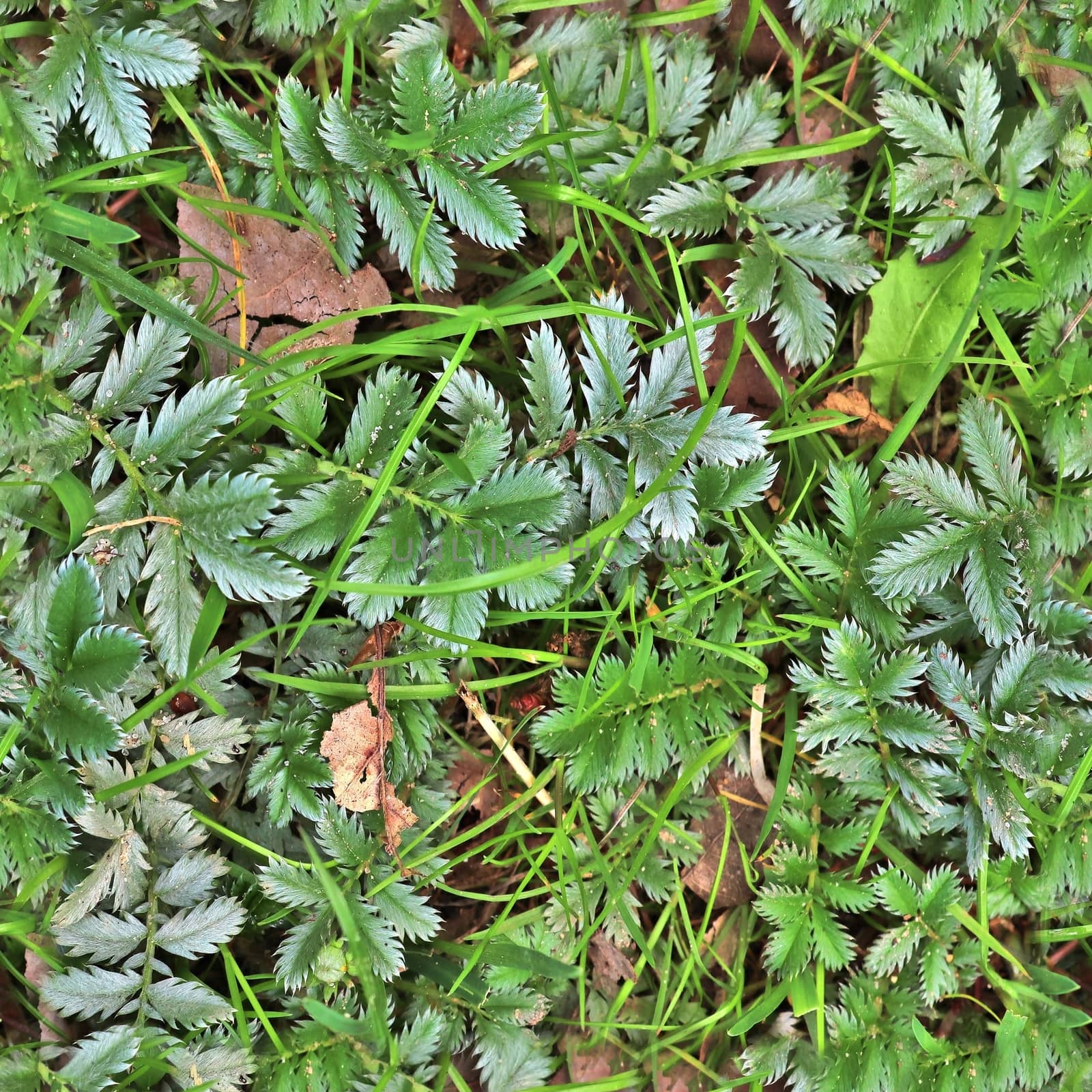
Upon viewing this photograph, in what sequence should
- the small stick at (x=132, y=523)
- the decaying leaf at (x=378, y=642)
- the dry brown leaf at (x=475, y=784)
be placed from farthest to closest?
the dry brown leaf at (x=475, y=784) → the decaying leaf at (x=378, y=642) → the small stick at (x=132, y=523)

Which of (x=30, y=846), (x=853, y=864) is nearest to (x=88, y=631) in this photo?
(x=30, y=846)

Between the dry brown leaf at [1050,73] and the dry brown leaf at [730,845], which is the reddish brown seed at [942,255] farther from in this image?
the dry brown leaf at [730,845]

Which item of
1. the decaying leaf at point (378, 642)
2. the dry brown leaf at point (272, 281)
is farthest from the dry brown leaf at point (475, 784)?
the dry brown leaf at point (272, 281)

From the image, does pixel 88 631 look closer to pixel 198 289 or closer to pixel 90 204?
pixel 198 289

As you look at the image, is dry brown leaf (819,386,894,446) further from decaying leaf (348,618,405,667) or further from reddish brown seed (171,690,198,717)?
reddish brown seed (171,690,198,717)

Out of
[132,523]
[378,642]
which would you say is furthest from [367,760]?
[132,523]

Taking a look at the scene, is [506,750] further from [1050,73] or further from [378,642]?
[1050,73]
